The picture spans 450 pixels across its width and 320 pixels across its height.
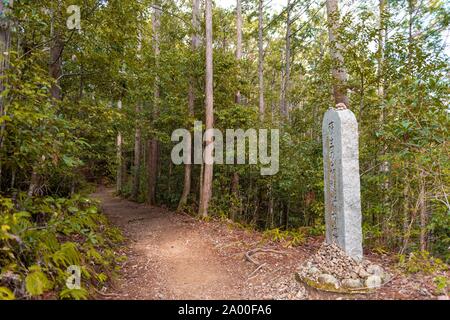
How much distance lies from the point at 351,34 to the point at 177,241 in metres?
6.20

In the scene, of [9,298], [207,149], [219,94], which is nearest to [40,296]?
[9,298]

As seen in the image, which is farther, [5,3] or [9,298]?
[5,3]

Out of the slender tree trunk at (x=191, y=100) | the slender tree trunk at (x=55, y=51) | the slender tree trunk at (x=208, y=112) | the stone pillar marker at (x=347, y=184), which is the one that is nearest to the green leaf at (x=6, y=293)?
the slender tree trunk at (x=55, y=51)

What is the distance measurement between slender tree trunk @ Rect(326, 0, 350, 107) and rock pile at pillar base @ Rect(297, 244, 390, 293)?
3.46m

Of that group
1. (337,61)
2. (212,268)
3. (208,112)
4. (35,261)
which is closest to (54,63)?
(208,112)

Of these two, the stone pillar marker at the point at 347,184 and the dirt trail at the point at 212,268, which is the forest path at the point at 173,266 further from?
the stone pillar marker at the point at 347,184

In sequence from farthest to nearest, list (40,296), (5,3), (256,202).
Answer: (256,202) → (5,3) → (40,296)

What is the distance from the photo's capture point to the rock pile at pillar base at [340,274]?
11.7ft

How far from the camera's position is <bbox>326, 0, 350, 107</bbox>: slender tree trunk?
240 inches

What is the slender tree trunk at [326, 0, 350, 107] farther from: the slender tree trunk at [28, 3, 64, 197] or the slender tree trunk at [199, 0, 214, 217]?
the slender tree trunk at [28, 3, 64, 197]

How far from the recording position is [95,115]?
5754mm

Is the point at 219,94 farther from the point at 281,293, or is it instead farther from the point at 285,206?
the point at 281,293

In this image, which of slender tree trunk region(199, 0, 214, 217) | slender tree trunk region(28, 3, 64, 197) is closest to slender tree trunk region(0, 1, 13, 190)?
slender tree trunk region(28, 3, 64, 197)

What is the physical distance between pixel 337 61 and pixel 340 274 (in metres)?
4.59
